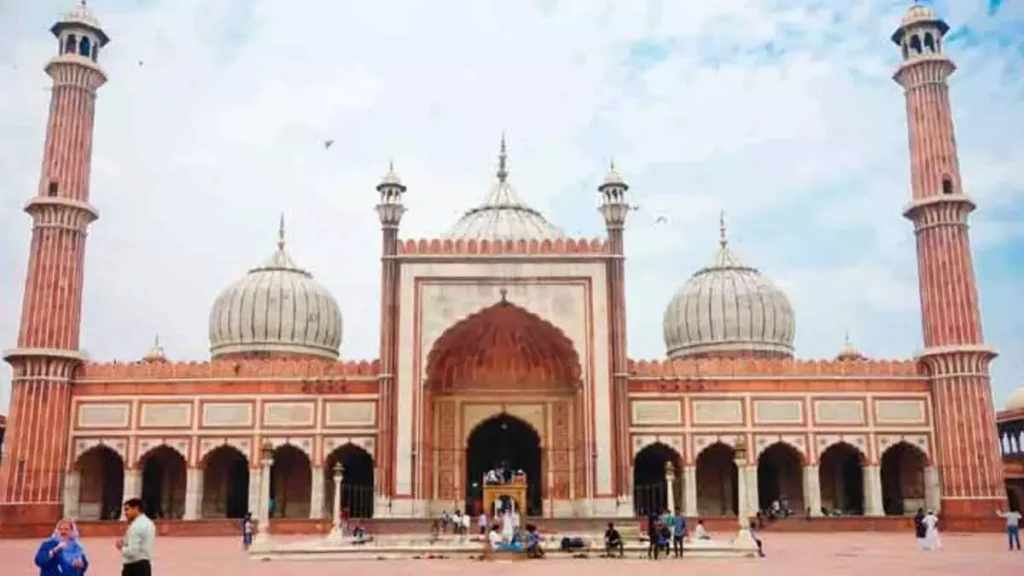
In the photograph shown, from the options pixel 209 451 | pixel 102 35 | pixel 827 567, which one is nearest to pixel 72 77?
pixel 102 35

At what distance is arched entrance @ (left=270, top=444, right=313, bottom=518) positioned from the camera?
24156 millimetres

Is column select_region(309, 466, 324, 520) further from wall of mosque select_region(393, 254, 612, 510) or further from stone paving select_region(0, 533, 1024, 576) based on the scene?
stone paving select_region(0, 533, 1024, 576)

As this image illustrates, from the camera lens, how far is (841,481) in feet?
81.0

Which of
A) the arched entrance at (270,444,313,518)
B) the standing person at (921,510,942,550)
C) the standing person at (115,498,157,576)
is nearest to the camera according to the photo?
the standing person at (115,498,157,576)

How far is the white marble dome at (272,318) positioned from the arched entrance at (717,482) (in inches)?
430

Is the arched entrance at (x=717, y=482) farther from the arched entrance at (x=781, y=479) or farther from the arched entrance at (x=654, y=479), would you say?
the arched entrance at (x=654, y=479)

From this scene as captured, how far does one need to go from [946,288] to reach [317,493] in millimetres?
14823

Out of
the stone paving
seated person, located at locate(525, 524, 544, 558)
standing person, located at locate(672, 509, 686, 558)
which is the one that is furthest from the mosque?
seated person, located at locate(525, 524, 544, 558)

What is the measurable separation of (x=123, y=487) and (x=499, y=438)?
8.97m

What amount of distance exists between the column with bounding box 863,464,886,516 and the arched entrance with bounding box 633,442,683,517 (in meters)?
4.12

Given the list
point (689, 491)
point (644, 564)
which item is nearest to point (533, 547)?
point (644, 564)

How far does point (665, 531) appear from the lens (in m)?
13.9

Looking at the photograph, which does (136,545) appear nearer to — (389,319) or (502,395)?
(389,319)

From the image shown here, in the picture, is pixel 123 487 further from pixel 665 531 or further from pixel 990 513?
pixel 990 513
